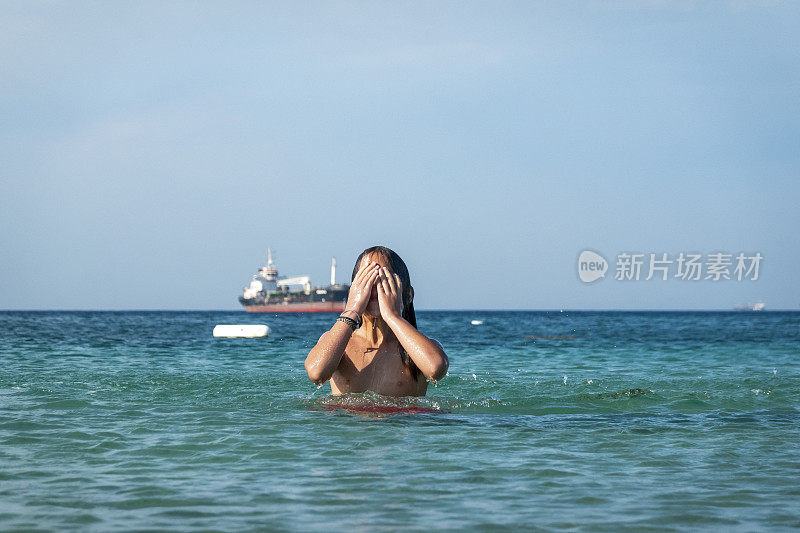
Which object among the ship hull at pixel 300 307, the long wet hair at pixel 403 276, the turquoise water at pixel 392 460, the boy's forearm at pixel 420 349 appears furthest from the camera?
the ship hull at pixel 300 307

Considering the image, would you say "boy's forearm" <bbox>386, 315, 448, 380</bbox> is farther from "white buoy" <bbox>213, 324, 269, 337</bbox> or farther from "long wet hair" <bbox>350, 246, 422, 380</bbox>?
"white buoy" <bbox>213, 324, 269, 337</bbox>

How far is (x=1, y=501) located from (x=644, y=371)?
37.0ft

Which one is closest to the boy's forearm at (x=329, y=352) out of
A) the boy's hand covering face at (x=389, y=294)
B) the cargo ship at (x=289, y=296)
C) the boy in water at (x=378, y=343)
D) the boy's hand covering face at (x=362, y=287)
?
the boy in water at (x=378, y=343)

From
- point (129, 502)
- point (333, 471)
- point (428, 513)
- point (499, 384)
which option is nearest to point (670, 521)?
point (428, 513)

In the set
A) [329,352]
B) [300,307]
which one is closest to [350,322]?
[329,352]

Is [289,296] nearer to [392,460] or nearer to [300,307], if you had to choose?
[300,307]

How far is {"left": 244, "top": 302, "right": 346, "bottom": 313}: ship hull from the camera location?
10706cm

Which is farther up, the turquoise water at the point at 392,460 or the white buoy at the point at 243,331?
the turquoise water at the point at 392,460

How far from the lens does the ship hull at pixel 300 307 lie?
351 ft

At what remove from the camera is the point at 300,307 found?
4331 inches

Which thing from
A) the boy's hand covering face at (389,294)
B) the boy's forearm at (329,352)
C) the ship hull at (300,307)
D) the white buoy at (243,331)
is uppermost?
the boy's hand covering face at (389,294)

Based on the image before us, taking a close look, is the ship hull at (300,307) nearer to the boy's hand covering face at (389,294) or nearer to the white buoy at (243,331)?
the white buoy at (243,331)

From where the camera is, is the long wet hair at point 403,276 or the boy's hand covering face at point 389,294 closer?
the boy's hand covering face at point 389,294

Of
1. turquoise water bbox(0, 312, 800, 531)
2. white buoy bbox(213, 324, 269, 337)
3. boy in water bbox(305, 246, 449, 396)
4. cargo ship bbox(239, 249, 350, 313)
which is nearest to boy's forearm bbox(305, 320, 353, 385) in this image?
boy in water bbox(305, 246, 449, 396)
